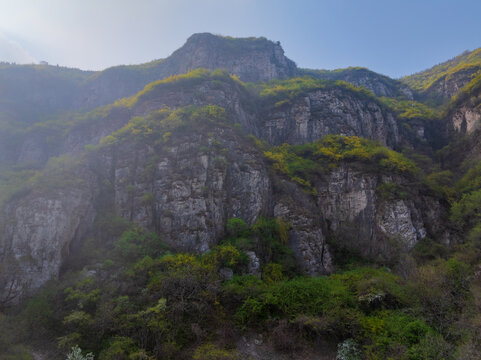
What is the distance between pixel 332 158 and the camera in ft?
98.0

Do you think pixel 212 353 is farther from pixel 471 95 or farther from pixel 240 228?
pixel 471 95

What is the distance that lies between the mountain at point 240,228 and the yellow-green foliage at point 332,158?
0.22m

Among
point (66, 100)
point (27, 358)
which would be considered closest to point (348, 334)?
point (27, 358)

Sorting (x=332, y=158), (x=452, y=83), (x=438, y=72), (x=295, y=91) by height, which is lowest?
(x=332, y=158)

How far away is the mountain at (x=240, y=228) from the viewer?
43.6ft

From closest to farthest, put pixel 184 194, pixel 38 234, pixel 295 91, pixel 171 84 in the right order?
pixel 38 234, pixel 184 194, pixel 171 84, pixel 295 91

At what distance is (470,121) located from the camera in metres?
35.7

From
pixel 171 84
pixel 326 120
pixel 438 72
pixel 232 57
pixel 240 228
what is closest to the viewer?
pixel 240 228

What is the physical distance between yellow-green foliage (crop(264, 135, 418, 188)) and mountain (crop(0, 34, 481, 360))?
0.22 meters

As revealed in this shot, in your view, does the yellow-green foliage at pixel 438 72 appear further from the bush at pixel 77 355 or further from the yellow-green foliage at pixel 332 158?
the bush at pixel 77 355

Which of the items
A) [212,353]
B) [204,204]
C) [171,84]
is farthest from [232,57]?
[212,353]

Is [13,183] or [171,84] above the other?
[171,84]

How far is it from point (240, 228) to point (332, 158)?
14.7m

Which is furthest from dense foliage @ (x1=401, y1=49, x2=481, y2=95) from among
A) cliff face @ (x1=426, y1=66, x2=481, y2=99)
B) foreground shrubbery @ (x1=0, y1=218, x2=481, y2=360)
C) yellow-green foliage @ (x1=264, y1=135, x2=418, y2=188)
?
foreground shrubbery @ (x1=0, y1=218, x2=481, y2=360)
